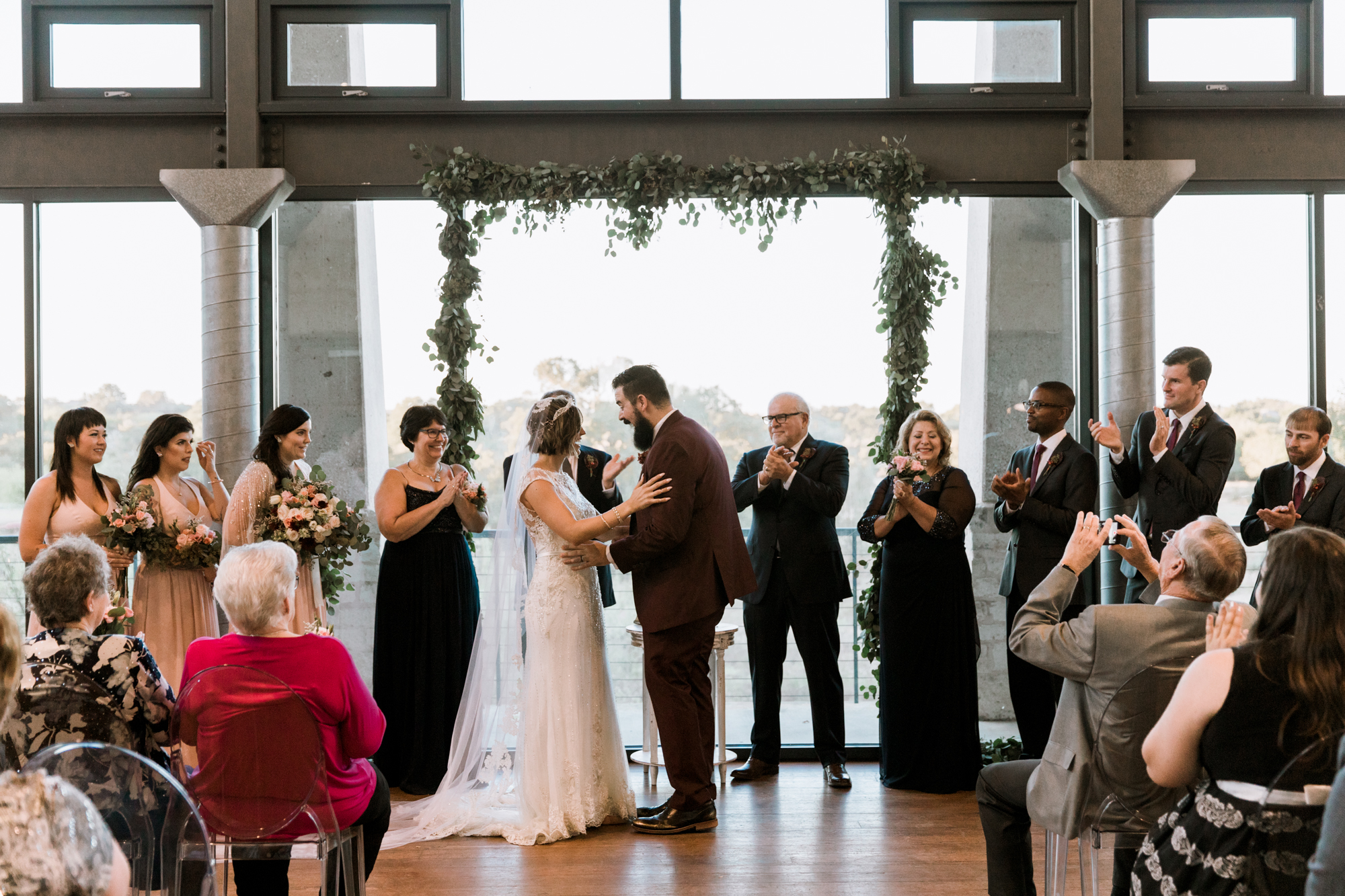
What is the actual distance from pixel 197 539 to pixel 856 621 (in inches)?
125

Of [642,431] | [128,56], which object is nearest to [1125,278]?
[642,431]

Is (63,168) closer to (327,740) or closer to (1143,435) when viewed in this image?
(327,740)

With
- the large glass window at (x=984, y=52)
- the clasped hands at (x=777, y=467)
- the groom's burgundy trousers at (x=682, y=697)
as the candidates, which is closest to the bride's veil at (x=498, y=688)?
the groom's burgundy trousers at (x=682, y=697)

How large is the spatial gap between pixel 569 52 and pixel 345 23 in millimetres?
1146

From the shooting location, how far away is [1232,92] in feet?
19.2

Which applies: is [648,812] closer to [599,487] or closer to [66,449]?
[599,487]

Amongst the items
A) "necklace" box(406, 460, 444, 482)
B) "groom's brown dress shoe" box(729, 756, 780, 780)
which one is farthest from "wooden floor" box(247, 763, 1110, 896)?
"necklace" box(406, 460, 444, 482)

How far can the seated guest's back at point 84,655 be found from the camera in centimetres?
280

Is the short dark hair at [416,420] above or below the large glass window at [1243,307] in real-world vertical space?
below

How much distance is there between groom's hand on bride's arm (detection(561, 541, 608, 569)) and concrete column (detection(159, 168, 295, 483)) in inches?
78.4

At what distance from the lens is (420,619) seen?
17.2 ft

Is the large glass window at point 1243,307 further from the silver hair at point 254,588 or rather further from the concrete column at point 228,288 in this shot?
the silver hair at point 254,588

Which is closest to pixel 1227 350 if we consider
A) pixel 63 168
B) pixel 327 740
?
pixel 327 740

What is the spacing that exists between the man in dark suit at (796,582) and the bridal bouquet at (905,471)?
9.3 inches
